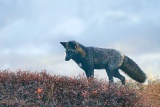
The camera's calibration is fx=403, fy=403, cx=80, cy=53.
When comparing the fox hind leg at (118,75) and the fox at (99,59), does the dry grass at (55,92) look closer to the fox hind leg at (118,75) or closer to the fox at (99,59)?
the fox at (99,59)

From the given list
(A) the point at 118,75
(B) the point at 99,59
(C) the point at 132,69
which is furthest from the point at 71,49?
(C) the point at 132,69

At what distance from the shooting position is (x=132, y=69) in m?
14.2

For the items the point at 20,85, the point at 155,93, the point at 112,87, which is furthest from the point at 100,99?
the point at 155,93

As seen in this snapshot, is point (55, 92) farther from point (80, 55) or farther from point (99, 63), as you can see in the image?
point (99, 63)

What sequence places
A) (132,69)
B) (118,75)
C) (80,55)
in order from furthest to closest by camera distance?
(132,69), (118,75), (80,55)

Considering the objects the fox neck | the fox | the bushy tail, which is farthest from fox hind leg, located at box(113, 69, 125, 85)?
the fox neck

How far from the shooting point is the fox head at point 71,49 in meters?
12.1

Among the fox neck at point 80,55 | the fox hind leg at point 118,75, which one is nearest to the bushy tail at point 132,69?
the fox hind leg at point 118,75

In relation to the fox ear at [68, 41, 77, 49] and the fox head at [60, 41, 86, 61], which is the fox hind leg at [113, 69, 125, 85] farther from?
the fox ear at [68, 41, 77, 49]

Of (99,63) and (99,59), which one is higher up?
(99,59)

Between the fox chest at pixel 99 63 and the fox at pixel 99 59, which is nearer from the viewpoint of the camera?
the fox at pixel 99 59

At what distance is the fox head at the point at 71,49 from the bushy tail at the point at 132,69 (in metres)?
2.09

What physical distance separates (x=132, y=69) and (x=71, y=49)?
2.91 meters

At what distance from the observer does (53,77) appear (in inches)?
314
